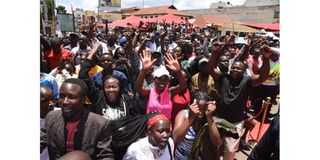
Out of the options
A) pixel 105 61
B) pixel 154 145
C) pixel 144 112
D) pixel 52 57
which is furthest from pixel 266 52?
pixel 52 57

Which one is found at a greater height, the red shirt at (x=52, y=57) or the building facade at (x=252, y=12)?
the building facade at (x=252, y=12)

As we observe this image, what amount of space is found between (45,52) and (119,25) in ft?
47.6

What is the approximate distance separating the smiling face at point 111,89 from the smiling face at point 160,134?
0.64 m

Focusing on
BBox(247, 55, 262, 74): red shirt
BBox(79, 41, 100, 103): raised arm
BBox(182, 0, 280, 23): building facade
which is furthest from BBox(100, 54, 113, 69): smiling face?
BBox(182, 0, 280, 23): building facade

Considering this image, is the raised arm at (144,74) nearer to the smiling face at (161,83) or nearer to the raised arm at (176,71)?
the smiling face at (161,83)

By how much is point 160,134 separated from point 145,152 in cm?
18

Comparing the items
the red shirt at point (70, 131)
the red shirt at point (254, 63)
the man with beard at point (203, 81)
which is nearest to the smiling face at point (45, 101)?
the red shirt at point (70, 131)

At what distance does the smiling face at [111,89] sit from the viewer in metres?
3.00

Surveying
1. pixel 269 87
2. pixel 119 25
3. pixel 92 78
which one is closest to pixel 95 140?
pixel 92 78

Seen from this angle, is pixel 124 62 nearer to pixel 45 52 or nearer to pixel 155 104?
pixel 155 104

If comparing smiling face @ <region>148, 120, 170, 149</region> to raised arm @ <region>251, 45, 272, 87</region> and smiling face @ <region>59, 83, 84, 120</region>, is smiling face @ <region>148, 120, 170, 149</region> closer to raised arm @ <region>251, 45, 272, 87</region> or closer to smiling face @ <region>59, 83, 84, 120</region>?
smiling face @ <region>59, 83, 84, 120</region>

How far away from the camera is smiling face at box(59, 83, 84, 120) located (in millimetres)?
2229

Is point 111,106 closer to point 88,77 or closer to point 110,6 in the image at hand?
point 88,77

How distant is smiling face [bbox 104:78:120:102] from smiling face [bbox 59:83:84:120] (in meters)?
0.70
